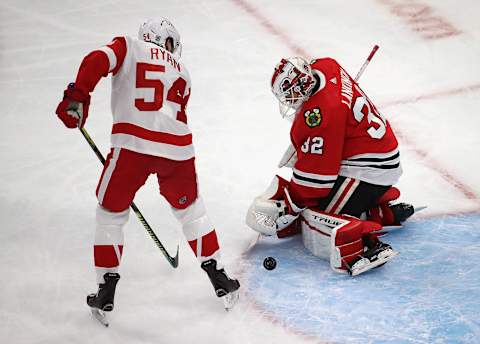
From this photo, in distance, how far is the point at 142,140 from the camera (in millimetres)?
→ 3174

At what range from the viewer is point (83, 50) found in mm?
5707

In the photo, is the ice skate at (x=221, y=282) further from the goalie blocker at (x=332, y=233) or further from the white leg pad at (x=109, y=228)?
the goalie blocker at (x=332, y=233)

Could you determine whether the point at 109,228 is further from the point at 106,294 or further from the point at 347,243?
the point at 347,243

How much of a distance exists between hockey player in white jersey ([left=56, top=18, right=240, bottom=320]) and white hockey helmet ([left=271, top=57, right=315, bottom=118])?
Answer: 43cm

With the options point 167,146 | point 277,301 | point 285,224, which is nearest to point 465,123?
point 285,224

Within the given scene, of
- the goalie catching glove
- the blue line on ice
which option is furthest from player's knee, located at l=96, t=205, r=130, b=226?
the goalie catching glove

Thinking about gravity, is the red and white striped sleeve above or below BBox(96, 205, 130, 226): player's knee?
above

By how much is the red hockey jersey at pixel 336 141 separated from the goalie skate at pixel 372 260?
0.30 meters

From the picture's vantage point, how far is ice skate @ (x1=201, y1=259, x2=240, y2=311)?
3371mm

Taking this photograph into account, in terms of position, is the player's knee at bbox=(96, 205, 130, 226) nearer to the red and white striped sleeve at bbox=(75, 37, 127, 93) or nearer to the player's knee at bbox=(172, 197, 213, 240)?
the player's knee at bbox=(172, 197, 213, 240)

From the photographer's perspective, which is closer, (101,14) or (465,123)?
(465,123)

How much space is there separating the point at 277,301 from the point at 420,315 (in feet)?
1.80

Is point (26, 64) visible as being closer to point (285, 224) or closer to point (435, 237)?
point (285, 224)

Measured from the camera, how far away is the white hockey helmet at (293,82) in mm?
3529
